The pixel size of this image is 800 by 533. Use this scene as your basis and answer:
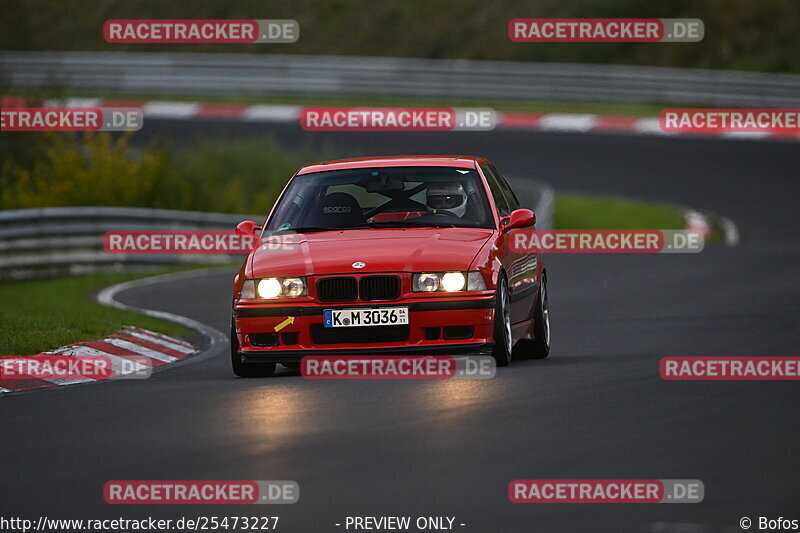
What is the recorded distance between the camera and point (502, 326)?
1082cm

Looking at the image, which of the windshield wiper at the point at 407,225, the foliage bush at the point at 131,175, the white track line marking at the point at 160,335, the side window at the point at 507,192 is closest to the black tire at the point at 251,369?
the windshield wiper at the point at 407,225

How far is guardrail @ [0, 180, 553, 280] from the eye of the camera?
21.8 metres

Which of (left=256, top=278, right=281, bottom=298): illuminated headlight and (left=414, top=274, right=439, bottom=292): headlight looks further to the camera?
(left=256, top=278, right=281, bottom=298): illuminated headlight

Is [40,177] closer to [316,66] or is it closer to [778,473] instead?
[316,66]

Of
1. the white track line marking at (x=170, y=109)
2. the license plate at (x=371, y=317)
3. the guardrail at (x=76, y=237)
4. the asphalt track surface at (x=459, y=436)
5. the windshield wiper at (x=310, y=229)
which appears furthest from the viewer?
the white track line marking at (x=170, y=109)

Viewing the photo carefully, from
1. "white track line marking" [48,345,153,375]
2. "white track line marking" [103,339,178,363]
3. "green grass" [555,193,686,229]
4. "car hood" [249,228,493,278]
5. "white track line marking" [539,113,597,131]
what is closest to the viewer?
"car hood" [249,228,493,278]

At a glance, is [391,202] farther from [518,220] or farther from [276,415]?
[276,415]

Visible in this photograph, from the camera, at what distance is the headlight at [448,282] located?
10656mm

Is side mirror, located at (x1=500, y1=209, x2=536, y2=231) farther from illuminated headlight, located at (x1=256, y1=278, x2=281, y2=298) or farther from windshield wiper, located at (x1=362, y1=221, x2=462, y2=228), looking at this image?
illuminated headlight, located at (x1=256, y1=278, x2=281, y2=298)

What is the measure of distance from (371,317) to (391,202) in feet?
4.69

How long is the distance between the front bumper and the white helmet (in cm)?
125

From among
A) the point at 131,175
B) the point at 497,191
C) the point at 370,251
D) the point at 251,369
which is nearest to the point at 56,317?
the point at 251,369

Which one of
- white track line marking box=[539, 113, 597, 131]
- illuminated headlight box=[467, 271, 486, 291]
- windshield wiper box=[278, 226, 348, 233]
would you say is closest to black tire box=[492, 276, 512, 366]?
illuminated headlight box=[467, 271, 486, 291]

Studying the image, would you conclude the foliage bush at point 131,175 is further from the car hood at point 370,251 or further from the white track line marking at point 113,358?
the car hood at point 370,251
